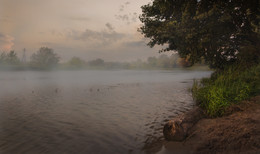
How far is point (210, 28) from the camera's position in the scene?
15.2m

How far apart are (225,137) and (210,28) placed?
10.8 m

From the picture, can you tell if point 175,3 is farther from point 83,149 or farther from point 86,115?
point 83,149

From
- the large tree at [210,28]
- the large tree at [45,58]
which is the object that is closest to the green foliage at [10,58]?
the large tree at [45,58]

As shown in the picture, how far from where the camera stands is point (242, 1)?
12.7 m

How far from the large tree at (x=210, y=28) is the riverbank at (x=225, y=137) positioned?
803 cm

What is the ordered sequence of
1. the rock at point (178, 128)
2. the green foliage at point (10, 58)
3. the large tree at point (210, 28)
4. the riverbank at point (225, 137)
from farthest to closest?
the green foliage at point (10, 58) < the large tree at point (210, 28) < the rock at point (178, 128) < the riverbank at point (225, 137)

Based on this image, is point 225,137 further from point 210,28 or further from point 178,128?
point 210,28

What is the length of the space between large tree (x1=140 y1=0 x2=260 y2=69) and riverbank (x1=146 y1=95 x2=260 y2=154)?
8029 mm

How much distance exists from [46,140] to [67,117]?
4.43 meters

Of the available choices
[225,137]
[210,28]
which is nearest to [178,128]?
[225,137]

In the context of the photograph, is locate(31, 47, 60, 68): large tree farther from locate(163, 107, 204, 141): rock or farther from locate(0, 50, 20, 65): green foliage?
locate(163, 107, 204, 141): rock

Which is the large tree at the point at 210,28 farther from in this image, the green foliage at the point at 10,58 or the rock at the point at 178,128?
the green foliage at the point at 10,58

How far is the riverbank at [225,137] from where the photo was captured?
6.48 m

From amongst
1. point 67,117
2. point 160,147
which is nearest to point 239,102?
point 160,147
